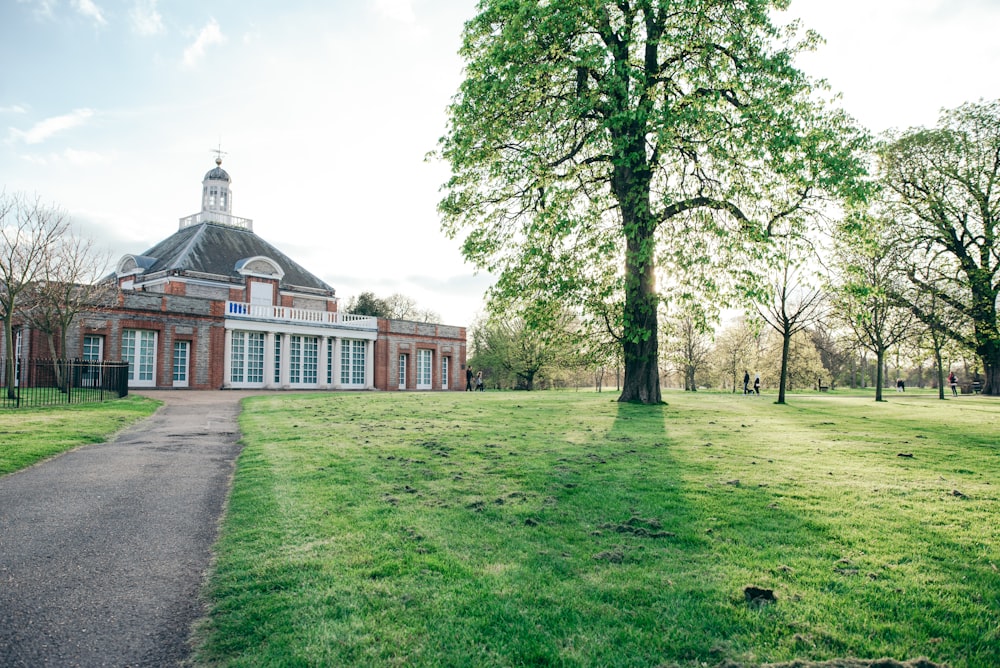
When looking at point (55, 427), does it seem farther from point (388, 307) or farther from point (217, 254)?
point (388, 307)

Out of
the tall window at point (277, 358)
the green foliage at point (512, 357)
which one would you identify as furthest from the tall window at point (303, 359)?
the green foliage at point (512, 357)

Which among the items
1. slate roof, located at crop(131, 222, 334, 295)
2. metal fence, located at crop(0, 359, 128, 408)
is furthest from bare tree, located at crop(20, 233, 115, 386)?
slate roof, located at crop(131, 222, 334, 295)

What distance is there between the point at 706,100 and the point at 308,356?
29874mm

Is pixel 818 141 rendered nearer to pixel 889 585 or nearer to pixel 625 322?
pixel 625 322

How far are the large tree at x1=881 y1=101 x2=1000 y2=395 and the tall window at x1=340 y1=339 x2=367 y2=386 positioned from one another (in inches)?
1340

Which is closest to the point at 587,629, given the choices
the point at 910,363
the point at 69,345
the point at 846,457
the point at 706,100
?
the point at 846,457

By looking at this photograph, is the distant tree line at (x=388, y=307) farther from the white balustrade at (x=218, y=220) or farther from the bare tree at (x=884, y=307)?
the bare tree at (x=884, y=307)

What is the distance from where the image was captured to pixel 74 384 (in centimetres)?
2172

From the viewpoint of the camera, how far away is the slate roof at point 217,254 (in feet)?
129

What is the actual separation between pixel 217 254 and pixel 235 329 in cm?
1087

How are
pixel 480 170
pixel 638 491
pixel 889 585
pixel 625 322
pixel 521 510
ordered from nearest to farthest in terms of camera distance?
pixel 889 585
pixel 521 510
pixel 638 491
pixel 625 322
pixel 480 170

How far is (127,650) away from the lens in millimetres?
3436

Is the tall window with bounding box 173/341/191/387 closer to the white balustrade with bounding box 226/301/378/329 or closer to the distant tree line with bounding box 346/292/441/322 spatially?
the white balustrade with bounding box 226/301/378/329

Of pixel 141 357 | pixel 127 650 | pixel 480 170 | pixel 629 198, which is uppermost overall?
pixel 480 170
